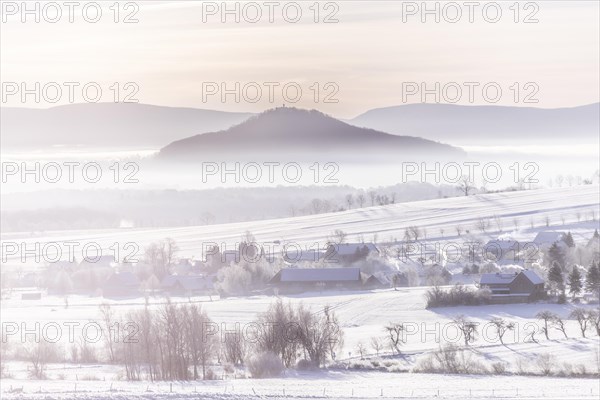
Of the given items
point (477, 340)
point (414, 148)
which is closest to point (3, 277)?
point (477, 340)

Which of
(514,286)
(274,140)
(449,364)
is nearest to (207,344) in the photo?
(449,364)

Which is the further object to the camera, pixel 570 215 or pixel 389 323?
pixel 570 215

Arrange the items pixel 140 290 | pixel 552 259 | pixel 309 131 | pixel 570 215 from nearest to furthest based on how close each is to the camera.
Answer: pixel 140 290 < pixel 552 259 < pixel 309 131 < pixel 570 215

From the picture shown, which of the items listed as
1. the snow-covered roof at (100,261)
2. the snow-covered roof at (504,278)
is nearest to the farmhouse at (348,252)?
the snow-covered roof at (100,261)

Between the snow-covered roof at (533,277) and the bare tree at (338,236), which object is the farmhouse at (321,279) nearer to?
the snow-covered roof at (533,277)

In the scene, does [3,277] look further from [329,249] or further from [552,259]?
[552,259]

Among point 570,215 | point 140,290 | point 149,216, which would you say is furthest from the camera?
point 570,215
